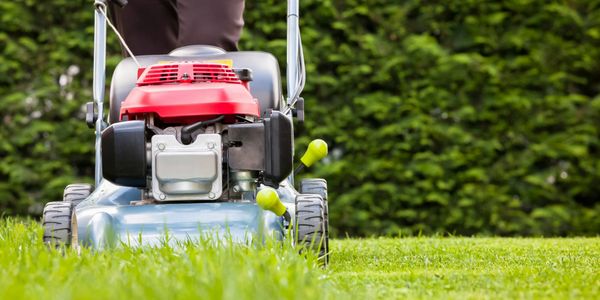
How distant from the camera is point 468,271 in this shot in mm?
2590

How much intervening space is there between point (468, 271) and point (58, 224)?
121 cm

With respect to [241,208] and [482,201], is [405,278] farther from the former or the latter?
[482,201]

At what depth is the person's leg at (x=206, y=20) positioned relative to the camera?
3.44m

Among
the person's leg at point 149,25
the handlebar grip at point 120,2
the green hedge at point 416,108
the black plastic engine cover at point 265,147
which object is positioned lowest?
the green hedge at point 416,108

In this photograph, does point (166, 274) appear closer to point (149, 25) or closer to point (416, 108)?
point (149, 25)

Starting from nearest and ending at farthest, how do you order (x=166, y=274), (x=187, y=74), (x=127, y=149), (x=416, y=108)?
(x=166, y=274) → (x=127, y=149) → (x=187, y=74) → (x=416, y=108)

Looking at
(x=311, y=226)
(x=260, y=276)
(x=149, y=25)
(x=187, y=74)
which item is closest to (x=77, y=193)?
(x=149, y=25)

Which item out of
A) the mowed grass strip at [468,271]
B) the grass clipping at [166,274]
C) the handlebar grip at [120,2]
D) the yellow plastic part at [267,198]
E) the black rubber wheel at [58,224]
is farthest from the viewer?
the handlebar grip at [120,2]

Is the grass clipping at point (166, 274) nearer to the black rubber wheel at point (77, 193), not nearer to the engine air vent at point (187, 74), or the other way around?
the engine air vent at point (187, 74)

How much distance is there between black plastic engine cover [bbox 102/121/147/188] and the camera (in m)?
2.81

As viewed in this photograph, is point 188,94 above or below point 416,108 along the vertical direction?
above

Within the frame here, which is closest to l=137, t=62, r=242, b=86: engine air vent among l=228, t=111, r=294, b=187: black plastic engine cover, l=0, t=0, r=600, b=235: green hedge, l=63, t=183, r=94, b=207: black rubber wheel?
l=228, t=111, r=294, b=187: black plastic engine cover

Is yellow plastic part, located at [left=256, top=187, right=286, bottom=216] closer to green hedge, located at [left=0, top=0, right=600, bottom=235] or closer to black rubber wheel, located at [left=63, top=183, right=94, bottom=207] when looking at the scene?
black rubber wheel, located at [left=63, top=183, right=94, bottom=207]

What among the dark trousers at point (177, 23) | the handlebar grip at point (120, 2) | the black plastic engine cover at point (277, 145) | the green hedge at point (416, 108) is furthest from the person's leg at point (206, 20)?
the green hedge at point (416, 108)
